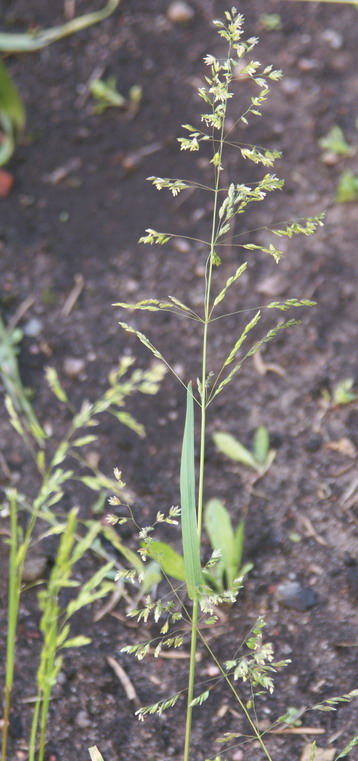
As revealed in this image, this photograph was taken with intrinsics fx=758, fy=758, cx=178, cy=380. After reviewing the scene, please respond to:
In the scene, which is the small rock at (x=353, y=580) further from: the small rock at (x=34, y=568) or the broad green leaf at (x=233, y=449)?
the small rock at (x=34, y=568)

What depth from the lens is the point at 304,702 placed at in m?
1.32

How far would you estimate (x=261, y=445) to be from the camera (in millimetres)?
1678

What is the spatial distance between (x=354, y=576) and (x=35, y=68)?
173cm

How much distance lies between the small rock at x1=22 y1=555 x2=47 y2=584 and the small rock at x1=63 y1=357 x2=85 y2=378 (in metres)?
0.48

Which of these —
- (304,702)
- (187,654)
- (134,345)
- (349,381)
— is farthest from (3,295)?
(304,702)

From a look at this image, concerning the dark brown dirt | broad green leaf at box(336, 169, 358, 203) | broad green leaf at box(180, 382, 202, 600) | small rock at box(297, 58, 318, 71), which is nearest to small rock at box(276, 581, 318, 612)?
the dark brown dirt

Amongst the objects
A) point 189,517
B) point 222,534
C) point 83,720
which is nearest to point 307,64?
point 222,534

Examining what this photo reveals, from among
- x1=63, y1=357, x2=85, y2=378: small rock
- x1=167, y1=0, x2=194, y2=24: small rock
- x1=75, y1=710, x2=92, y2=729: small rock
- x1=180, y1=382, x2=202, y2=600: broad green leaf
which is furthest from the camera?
x1=167, y1=0, x2=194, y2=24: small rock

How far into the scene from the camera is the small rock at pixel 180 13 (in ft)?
7.57

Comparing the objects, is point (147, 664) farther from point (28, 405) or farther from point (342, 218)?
point (342, 218)

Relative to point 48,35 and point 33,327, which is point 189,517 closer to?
point 33,327

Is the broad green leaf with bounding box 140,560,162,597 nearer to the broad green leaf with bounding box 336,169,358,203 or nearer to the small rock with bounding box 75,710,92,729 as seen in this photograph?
the small rock with bounding box 75,710,92,729

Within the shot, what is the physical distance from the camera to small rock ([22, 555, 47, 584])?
1509mm

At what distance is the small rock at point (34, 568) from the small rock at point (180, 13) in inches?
65.9
